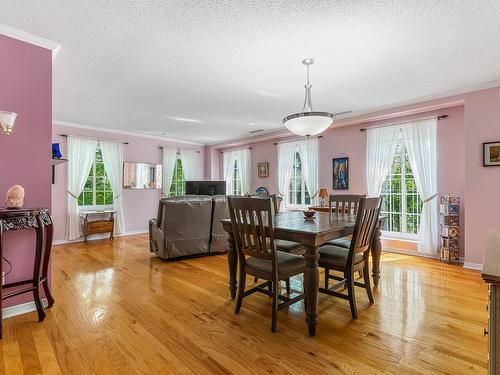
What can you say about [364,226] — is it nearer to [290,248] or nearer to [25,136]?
[290,248]

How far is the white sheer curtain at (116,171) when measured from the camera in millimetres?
6082

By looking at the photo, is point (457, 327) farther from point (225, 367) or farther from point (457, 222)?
point (457, 222)

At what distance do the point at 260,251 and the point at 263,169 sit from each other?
Result: 4925 mm

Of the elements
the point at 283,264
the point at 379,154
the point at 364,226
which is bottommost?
the point at 283,264

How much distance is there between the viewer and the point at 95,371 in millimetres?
1646

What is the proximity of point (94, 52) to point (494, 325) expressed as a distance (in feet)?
11.4

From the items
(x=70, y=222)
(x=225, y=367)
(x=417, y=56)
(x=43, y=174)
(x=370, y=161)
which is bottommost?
(x=225, y=367)

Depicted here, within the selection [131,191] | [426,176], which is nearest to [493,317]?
[426,176]

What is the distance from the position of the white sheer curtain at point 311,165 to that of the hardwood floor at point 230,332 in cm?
275

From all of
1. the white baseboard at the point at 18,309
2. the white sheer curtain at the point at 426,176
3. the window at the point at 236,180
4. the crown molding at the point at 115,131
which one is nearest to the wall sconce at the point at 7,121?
the white baseboard at the point at 18,309

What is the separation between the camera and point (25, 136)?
2.41 meters

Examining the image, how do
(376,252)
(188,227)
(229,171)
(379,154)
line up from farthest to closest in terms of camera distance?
1. (229,171)
2. (379,154)
3. (188,227)
4. (376,252)

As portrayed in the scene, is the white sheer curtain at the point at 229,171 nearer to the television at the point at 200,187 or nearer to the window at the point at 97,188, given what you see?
the television at the point at 200,187

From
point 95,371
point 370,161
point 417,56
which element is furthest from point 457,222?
point 95,371
